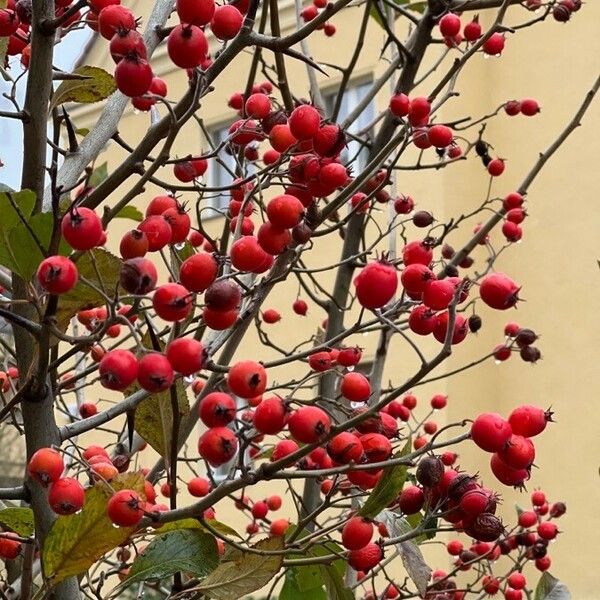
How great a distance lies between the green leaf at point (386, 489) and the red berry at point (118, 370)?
373mm

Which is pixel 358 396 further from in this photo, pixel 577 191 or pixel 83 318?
pixel 577 191

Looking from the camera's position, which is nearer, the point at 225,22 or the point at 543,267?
the point at 225,22

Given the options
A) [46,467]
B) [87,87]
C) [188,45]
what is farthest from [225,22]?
[46,467]

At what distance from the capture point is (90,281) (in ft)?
4.07

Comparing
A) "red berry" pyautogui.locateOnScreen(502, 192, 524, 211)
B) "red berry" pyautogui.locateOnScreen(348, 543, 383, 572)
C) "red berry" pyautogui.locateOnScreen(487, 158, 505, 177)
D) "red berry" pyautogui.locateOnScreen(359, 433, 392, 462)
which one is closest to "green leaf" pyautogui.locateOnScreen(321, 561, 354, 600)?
"red berry" pyautogui.locateOnScreen(348, 543, 383, 572)

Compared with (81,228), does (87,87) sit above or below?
above

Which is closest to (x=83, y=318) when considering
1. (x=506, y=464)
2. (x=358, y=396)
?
(x=358, y=396)

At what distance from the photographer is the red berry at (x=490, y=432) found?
3.76ft

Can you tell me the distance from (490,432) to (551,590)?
1208 millimetres

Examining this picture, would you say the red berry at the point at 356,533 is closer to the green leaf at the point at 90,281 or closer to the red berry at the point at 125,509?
the red berry at the point at 125,509

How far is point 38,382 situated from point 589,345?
7.87m

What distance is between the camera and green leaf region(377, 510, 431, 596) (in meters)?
1.28

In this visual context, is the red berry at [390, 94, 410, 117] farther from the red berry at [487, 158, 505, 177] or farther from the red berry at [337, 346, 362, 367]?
the red berry at [487, 158, 505, 177]

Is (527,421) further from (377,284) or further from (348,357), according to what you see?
(348,357)
